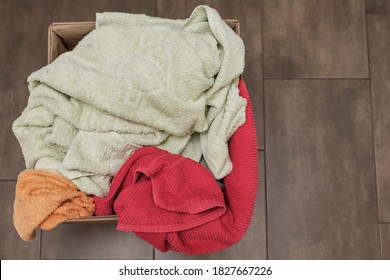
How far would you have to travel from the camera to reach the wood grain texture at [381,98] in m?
1.10

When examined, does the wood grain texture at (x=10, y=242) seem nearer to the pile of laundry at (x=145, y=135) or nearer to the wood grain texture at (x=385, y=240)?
the pile of laundry at (x=145, y=135)

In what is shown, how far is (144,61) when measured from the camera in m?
0.77

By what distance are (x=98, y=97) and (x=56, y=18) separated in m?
0.50

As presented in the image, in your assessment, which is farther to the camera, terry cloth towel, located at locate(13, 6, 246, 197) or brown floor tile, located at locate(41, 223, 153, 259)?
brown floor tile, located at locate(41, 223, 153, 259)

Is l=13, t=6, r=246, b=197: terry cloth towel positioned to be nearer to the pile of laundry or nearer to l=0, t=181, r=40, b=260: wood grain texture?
the pile of laundry

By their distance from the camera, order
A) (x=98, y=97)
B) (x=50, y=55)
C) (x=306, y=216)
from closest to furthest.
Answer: (x=98, y=97), (x=50, y=55), (x=306, y=216)

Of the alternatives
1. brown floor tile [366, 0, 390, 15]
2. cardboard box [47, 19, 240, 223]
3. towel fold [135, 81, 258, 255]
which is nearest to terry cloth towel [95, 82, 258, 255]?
towel fold [135, 81, 258, 255]

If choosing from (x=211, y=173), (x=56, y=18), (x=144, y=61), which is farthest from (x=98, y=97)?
(x=56, y=18)

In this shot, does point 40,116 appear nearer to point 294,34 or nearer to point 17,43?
point 17,43

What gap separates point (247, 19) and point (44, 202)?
2.39 ft

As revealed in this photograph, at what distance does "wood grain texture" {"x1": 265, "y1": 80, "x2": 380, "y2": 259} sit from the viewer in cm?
108

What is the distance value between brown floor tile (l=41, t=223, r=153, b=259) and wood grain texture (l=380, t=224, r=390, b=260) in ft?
1.96

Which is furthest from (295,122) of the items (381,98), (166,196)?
(166,196)

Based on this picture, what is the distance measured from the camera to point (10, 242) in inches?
41.9
